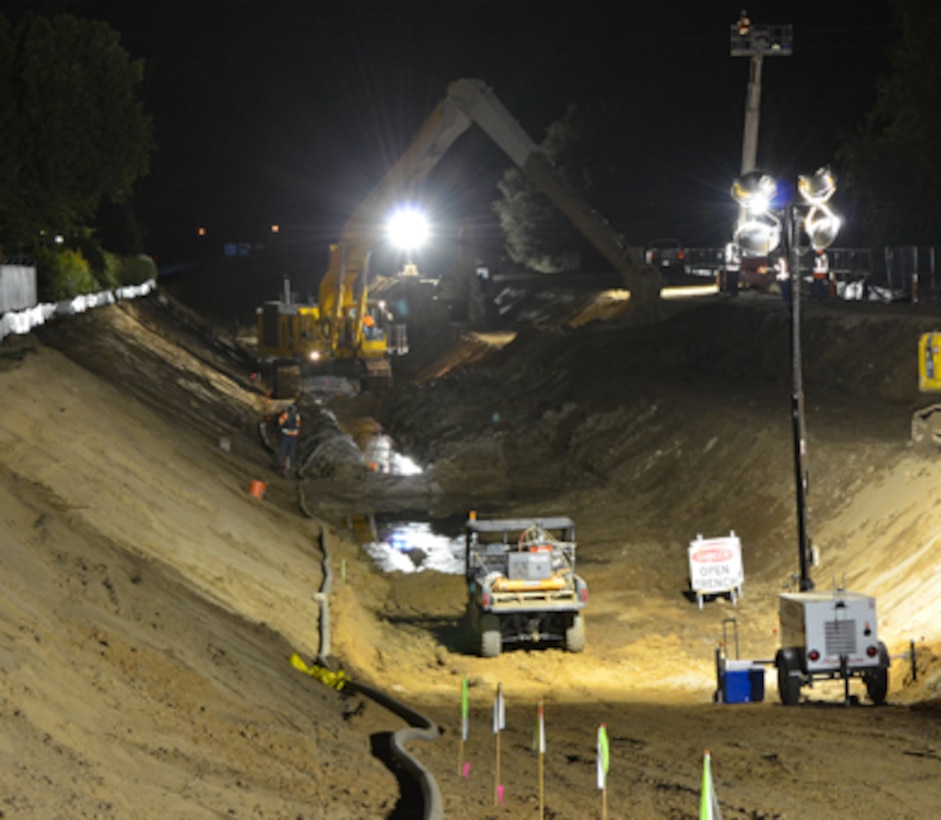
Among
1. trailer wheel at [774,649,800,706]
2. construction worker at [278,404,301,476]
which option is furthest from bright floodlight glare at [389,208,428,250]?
trailer wheel at [774,649,800,706]

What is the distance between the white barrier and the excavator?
243 inches

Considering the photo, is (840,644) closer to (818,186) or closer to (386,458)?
(818,186)

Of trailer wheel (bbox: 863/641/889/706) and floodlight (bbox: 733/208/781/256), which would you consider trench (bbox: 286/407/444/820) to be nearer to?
trailer wheel (bbox: 863/641/889/706)

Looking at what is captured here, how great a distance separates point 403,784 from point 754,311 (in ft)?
104

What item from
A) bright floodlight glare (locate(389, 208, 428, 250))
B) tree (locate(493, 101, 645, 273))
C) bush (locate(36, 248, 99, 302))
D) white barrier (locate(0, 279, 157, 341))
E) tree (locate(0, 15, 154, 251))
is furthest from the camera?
tree (locate(493, 101, 645, 273))

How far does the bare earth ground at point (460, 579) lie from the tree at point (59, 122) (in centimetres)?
680

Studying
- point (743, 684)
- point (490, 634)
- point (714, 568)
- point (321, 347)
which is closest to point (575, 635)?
point (490, 634)

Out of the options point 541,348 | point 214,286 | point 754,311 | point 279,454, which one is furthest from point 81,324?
point 214,286

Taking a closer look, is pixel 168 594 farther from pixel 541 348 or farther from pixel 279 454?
pixel 541 348

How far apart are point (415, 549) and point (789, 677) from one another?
13.3 meters

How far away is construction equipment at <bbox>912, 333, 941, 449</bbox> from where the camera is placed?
2202 centimetres

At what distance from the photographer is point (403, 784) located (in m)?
10.2

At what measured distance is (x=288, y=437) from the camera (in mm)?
33875

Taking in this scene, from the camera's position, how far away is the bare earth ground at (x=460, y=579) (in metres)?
9.87
